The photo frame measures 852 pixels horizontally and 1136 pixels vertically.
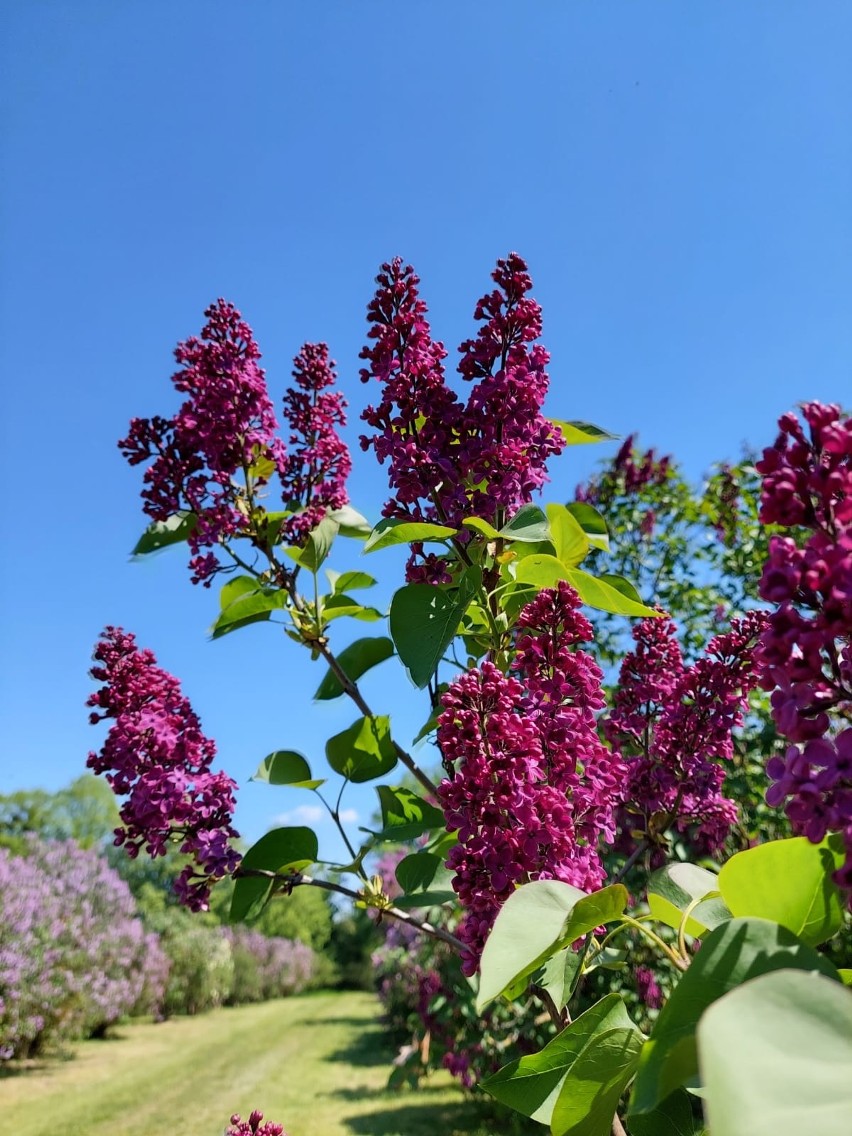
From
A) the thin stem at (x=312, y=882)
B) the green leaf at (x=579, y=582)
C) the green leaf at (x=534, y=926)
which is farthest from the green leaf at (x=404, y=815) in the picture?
the green leaf at (x=534, y=926)

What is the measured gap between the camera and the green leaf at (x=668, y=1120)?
100cm

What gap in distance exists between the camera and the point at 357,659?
2.12m

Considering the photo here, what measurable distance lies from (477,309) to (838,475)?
1.03 metres

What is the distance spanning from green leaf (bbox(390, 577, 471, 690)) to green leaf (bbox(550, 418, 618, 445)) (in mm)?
457

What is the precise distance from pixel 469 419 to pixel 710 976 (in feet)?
3.55

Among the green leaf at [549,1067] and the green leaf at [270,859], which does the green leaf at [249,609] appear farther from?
the green leaf at [549,1067]

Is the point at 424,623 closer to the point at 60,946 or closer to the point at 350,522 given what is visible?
the point at 350,522

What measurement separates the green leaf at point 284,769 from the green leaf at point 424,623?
0.73 meters

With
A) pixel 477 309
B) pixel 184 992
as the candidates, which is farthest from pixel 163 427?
pixel 184 992

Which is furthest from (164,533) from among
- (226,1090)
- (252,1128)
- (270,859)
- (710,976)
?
(226,1090)

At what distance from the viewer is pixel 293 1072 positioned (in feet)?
43.3

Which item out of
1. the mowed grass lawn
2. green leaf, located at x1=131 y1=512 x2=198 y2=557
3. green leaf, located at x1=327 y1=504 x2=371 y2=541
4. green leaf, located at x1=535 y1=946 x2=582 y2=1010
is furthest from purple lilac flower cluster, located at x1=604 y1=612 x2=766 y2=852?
the mowed grass lawn

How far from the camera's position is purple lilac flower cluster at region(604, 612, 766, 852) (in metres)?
1.73

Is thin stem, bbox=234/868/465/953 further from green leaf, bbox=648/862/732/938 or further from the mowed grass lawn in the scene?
the mowed grass lawn
